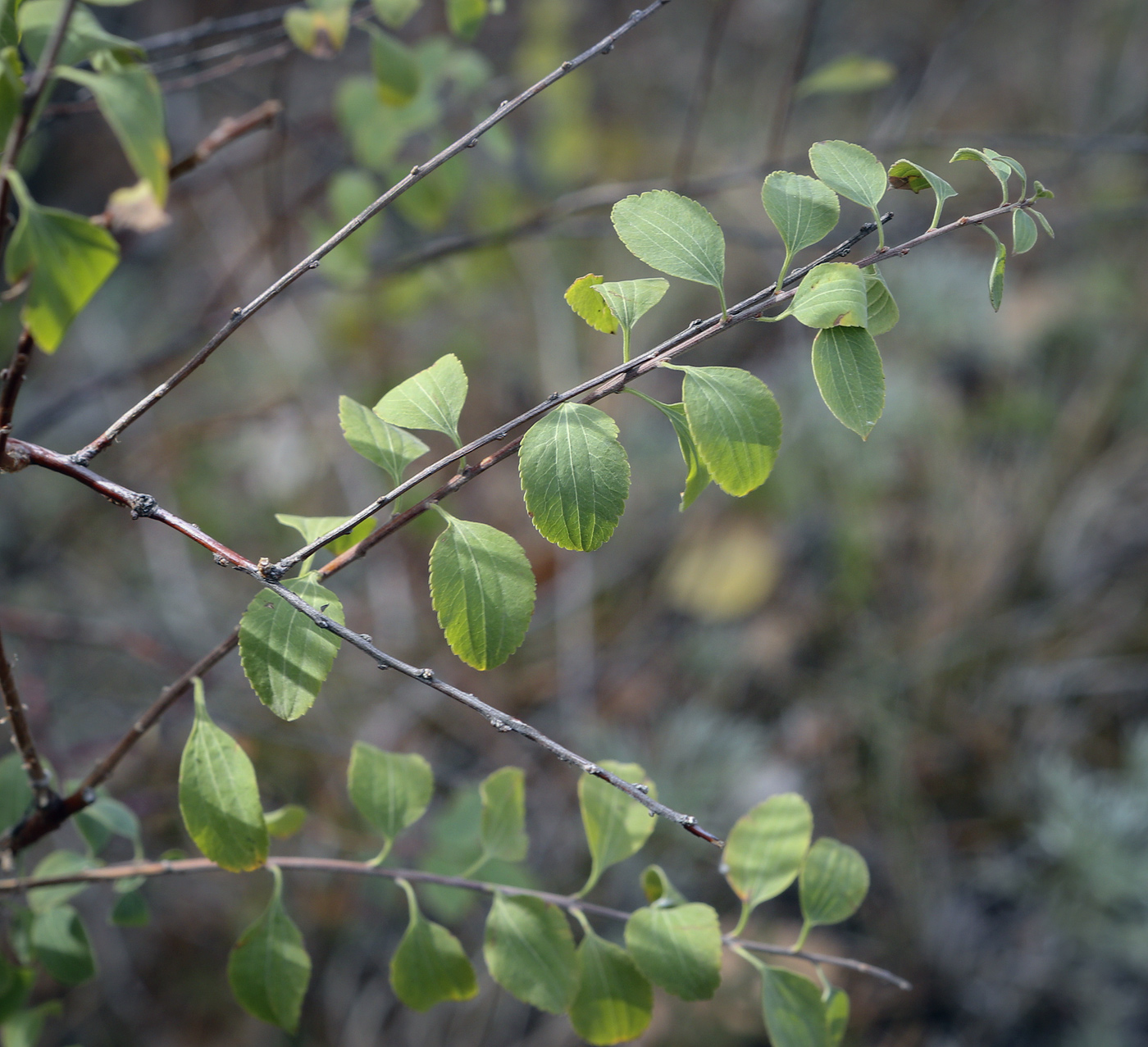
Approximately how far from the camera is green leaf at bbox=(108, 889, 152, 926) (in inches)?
23.2

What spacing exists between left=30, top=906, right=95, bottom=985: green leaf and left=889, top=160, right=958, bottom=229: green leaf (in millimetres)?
707

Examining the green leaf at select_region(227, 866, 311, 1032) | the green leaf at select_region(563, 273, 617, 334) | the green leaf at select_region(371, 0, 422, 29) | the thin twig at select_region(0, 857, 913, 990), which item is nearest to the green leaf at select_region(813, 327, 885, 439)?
the green leaf at select_region(563, 273, 617, 334)

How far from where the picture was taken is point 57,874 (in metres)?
0.61

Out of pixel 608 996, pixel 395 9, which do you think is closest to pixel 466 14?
pixel 395 9

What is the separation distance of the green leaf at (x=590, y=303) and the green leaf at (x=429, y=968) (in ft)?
1.22

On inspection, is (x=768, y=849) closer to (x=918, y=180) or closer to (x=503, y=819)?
(x=503, y=819)

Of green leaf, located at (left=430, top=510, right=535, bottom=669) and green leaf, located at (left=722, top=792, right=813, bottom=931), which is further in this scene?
green leaf, located at (left=722, top=792, right=813, bottom=931)

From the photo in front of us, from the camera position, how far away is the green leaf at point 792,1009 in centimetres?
48

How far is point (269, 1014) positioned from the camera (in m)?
0.51

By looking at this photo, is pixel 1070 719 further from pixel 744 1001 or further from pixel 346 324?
pixel 346 324

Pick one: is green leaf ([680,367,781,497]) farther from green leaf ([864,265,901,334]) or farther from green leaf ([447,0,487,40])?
green leaf ([447,0,487,40])

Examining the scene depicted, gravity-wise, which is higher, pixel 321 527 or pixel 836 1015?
pixel 321 527

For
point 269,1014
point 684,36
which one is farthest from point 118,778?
point 684,36

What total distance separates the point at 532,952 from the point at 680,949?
9 centimetres
